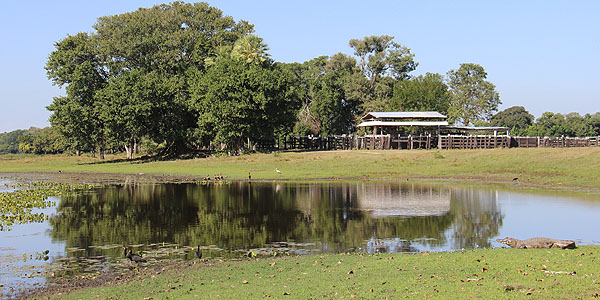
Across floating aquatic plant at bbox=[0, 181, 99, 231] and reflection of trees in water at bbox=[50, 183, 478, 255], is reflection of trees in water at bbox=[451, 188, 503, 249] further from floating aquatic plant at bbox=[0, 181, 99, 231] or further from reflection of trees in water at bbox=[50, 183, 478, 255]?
floating aquatic plant at bbox=[0, 181, 99, 231]

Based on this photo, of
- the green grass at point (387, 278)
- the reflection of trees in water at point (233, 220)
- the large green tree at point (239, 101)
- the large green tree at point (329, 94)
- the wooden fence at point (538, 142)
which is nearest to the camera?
the green grass at point (387, 278)

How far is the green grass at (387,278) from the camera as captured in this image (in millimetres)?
11906

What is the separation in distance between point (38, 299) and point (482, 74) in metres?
125

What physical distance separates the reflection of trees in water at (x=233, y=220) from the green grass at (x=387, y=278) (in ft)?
12.9

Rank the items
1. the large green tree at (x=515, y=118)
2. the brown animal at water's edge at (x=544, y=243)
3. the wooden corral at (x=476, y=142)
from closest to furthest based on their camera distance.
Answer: the brown animal at water's edge at (x=544, y=243) < the wooden corral at (x=476, y=142) < the large green tree at (x=515, y=118)

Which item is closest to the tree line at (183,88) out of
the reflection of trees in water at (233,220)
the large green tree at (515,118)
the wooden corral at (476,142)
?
the wooden corral at (476,142)

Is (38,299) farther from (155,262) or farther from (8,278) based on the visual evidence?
(155,262)

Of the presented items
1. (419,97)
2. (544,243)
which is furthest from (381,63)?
(544,243)

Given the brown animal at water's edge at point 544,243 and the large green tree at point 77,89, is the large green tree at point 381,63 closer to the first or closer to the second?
the large green tree at point 77,89

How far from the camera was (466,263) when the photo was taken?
48.9 feet

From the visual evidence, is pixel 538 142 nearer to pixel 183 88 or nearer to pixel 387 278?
pixel 183 88

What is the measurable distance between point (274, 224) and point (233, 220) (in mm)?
2304

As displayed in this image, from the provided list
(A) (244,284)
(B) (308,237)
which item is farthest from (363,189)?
(A) (244,284)

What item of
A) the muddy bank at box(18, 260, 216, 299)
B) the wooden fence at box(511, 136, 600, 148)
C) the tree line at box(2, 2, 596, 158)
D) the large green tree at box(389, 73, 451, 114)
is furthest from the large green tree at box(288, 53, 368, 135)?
the muddy bank at box(18, 260, 216, 299)
